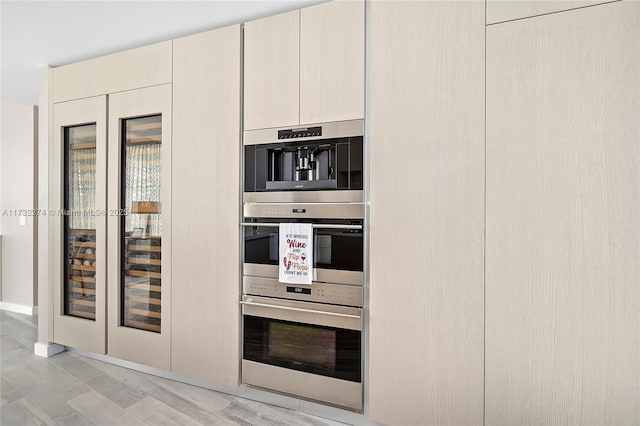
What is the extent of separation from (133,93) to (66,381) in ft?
7.01

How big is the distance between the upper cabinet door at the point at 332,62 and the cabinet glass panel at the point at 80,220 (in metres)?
1.92

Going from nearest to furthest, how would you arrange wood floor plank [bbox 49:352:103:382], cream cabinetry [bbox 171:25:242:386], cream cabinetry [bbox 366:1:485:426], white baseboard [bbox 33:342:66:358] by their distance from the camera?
cream cabinetry [bbox 366:1:485:426]
cream cabinetry [bbox 171:25:242:386]
wood floor plank [bbox 49:352:103:382]
white baseboard [bbox 33:342:66:358]

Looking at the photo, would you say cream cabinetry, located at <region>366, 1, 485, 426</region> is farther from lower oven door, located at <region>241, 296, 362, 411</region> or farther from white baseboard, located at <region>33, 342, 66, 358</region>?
white baseboard, located at <region>33, 342, 66, 358</region>

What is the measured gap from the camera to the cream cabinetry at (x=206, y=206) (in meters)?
2.37

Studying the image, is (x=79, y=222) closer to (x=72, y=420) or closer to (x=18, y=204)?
(x=72, y=420)

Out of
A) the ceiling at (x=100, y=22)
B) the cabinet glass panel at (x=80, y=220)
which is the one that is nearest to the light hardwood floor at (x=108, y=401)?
the cabinet glass panel at (x=80, y=220)

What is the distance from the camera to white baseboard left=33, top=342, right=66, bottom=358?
10.3ft

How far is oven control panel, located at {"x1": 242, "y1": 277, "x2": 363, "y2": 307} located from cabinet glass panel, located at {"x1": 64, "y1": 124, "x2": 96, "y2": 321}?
1524mm

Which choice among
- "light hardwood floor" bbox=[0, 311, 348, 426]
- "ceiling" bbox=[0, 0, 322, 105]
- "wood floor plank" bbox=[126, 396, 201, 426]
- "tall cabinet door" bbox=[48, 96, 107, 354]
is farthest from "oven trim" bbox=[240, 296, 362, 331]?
"ceiling" bbox=[0, 0, 322, 105]

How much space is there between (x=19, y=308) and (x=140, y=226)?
3.02 meters

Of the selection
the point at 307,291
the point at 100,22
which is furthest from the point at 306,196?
the point at 100,22

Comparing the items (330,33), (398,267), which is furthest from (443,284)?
(330,33)

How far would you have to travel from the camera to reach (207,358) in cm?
245

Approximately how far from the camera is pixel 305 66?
217 centimetres
